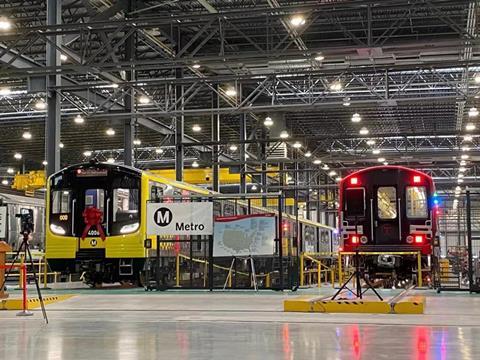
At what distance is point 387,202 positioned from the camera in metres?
17.5

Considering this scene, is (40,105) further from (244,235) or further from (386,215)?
(386,215)

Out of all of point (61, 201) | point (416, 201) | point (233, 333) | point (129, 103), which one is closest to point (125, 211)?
point (61, 201)

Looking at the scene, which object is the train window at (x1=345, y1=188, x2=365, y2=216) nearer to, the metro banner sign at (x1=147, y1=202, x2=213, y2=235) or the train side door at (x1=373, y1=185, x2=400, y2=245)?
the train side door at (x1=373, y1=185, x2=400, y2=245)

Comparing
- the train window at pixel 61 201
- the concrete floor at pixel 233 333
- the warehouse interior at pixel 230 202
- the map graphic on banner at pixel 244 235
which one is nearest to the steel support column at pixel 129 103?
the warehouse interior at pixel 230 202

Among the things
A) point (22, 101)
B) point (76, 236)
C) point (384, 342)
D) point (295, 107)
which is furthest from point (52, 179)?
point (22, 101)

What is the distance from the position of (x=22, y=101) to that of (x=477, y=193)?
25.4 metres

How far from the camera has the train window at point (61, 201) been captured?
18406 mm

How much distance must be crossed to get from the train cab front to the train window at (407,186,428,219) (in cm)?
716

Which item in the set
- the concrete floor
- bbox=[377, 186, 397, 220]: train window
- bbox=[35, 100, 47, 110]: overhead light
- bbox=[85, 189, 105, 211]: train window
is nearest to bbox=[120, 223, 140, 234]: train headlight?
bbox=[85, 189, 105, 211]: train window

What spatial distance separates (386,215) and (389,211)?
13 centimetres

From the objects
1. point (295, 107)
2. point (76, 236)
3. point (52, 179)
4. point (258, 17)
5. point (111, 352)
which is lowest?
point (111, 352)

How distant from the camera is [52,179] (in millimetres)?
18828

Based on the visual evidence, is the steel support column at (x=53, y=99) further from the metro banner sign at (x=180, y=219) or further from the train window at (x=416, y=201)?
the train window at (x=416, y=201)

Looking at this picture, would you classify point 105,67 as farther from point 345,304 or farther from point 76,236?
point 345,304
